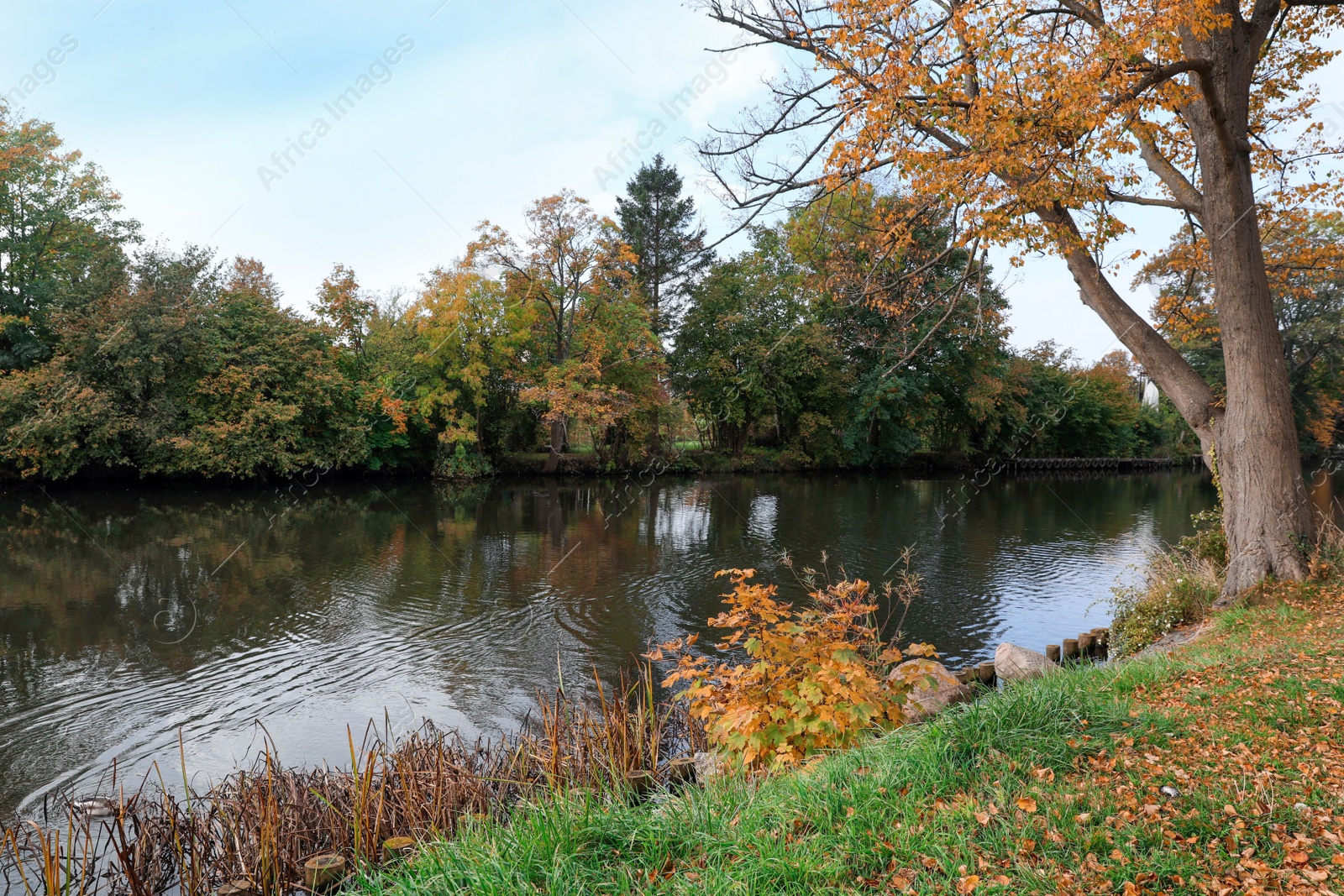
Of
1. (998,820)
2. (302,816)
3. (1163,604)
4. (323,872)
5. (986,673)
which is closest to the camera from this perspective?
(998,820)

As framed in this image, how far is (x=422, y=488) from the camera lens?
2656 centimetres

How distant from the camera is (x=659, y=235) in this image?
39.3 metres

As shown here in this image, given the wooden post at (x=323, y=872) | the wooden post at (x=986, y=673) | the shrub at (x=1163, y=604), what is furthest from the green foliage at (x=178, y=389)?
the shrub at (x=1163, y=604)

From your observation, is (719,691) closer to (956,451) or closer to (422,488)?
(422,488)

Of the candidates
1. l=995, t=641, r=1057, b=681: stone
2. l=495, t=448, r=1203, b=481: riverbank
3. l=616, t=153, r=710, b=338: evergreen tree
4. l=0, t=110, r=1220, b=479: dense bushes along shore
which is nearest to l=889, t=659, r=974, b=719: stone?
l=995, t=641, r=1057, b=681: stone

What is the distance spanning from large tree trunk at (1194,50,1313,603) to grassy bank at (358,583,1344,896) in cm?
389

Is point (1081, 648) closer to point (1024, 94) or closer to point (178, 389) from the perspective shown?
point (1024, 94)

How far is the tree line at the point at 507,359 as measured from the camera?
74.7ft

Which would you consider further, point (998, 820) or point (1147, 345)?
point (1147, 345)

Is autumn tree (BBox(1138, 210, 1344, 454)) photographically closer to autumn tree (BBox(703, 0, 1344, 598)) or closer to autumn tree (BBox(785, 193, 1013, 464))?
autumn tree (BBox(785, 193, 1013, 464))

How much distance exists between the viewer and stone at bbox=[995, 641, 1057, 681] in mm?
6402

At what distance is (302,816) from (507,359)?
26.0 metres

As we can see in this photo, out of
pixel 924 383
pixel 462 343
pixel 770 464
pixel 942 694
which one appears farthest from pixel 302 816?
pixel 924 383

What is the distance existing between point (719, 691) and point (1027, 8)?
7551 mm
